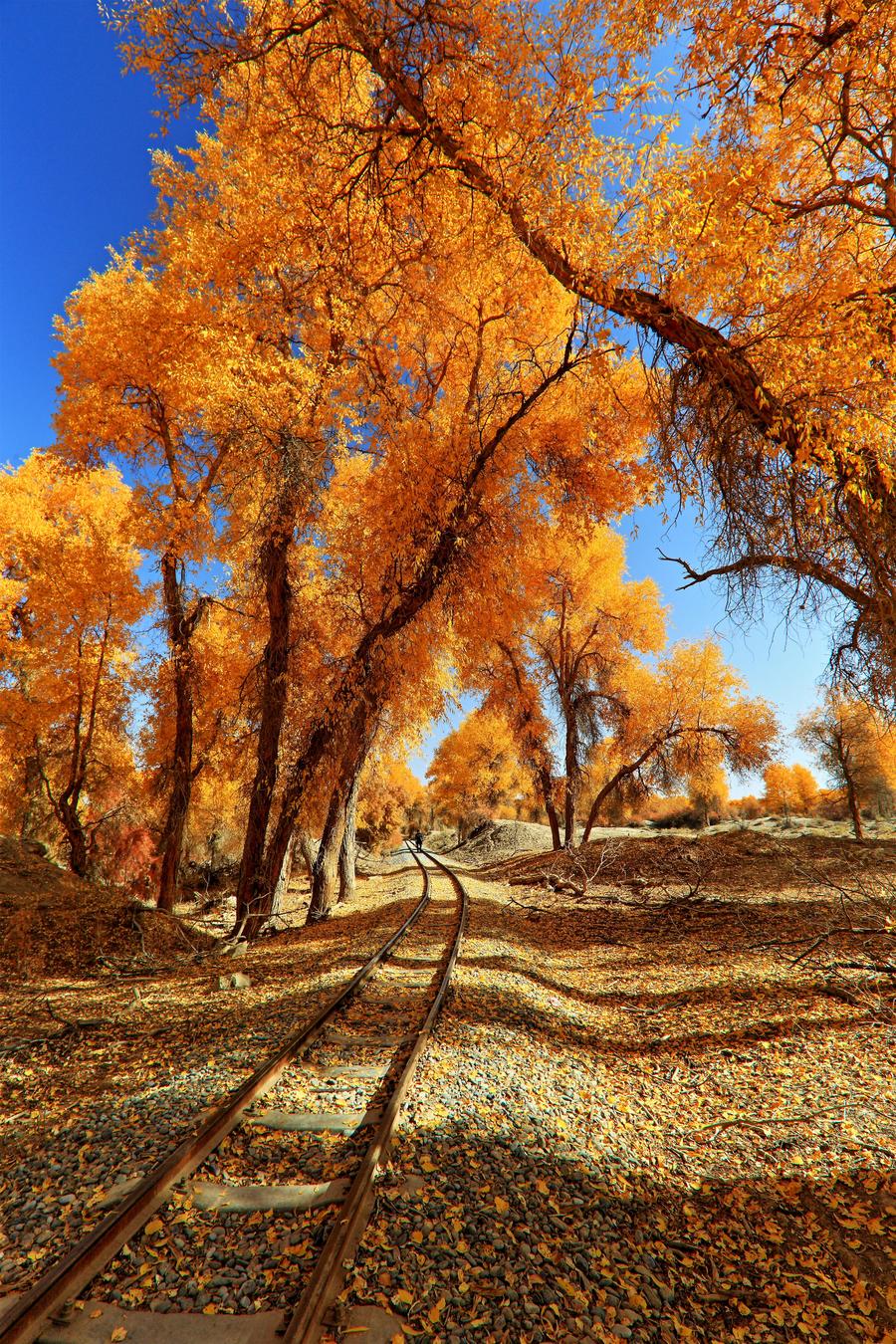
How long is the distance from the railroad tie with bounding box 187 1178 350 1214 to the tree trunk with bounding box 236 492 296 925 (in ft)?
28.1

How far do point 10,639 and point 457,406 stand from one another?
13.2m

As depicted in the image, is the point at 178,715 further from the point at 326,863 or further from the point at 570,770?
the point at 570,770

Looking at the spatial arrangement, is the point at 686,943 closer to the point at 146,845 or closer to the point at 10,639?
the point at 10,639

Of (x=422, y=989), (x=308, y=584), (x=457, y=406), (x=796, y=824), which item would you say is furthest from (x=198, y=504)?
(x=796, y=824)

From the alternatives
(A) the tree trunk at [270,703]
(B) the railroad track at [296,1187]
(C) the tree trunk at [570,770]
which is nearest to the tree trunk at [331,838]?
(A) the tree trunk at [270,703]

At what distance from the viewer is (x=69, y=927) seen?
28.3 ft

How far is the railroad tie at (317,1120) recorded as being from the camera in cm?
387

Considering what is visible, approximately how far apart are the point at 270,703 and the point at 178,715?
3017mm

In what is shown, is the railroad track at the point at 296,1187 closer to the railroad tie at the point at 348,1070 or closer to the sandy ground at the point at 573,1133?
the railroad tie at the point at 348,1070

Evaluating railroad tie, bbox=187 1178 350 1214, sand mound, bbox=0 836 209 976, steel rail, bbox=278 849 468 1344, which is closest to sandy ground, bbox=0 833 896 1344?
steel rail, bbox=278 849 468 1344

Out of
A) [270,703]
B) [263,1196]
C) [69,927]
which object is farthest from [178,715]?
[263,1196]

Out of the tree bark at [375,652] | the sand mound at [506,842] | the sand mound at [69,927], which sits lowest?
the sand mound at [506,842]

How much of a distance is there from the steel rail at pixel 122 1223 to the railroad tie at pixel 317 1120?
18 centimetres

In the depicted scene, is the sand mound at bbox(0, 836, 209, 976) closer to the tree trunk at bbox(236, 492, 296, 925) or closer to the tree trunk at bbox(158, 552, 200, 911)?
the tree trunk at bbox(236, 492, 296, 925)
